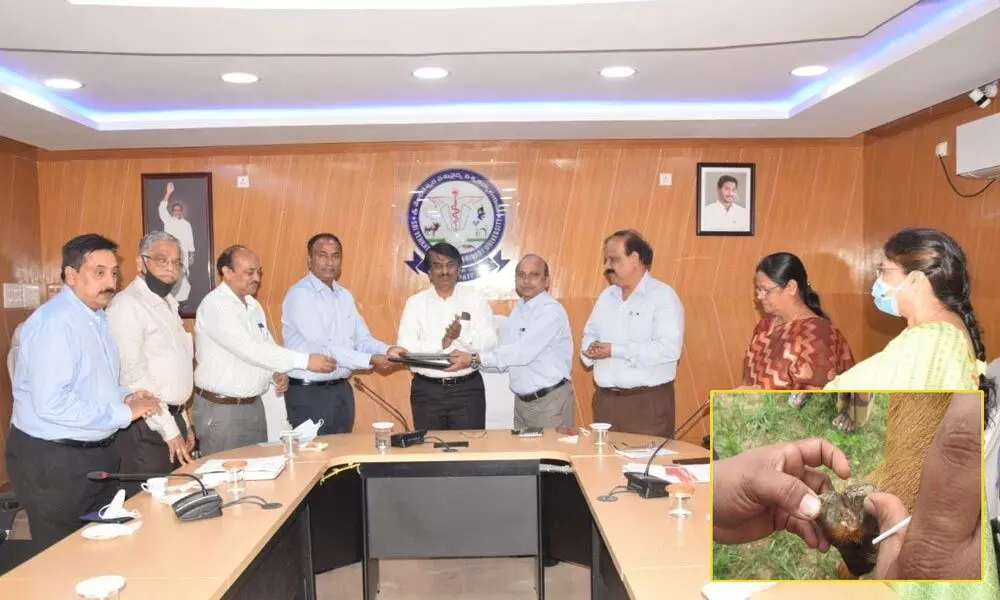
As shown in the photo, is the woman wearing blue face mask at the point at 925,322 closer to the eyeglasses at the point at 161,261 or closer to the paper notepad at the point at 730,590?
the paper notepad at the point at 730,590

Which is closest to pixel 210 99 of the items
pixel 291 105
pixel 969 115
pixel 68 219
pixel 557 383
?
pixel 291 105

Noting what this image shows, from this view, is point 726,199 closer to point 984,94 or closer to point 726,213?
point 726,213

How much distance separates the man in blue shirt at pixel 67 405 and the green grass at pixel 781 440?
96.8 inches

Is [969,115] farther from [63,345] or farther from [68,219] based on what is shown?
[68,219]

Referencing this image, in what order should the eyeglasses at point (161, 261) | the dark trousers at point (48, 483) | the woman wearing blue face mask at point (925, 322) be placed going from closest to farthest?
1. the woman wearing blue face mask at point (925, 322)
2. the dark trousers at point (48, 483)
3. the eyeglasses at point (161, 261)

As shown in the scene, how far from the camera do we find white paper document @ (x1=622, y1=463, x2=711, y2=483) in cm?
272

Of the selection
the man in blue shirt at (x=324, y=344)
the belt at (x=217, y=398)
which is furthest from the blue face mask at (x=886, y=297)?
the belt at (x=217, y=398)

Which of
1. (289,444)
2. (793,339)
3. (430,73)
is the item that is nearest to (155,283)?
(289,444)

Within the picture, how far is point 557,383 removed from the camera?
441 centimetres

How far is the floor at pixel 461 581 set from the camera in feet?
12.3

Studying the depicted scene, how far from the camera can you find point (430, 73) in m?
4.22

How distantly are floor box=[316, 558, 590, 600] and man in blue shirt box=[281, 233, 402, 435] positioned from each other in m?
0.86

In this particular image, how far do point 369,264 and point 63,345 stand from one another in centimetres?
333

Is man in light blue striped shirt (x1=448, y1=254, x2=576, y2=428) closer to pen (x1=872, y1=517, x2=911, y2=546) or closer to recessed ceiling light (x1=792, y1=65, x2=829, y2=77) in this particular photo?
recessed ceiling light (x1=792, y1=65, x2=829, y2=77)
